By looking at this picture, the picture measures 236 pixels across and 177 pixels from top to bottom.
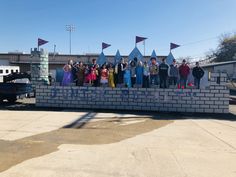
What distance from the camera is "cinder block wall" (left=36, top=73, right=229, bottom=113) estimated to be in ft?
42.0

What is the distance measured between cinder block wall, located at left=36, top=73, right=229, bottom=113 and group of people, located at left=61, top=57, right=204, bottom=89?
374 millimetres

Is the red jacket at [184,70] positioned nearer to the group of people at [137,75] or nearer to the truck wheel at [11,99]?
the group of people at [137,75]

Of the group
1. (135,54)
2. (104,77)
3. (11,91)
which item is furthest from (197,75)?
(11,91)

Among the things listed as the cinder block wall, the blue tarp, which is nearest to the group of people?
the cinder block wall

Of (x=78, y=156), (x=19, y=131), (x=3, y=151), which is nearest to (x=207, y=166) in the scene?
(x=78, y=156)

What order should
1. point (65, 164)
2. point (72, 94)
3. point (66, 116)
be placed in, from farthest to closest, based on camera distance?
point (72, 94) → point (66, 116) → point (65, 164)

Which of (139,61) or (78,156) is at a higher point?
(139,61)

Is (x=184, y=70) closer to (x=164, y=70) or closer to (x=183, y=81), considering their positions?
(x=183, y=81)

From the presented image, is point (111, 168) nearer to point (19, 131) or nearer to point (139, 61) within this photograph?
point (19, 131)

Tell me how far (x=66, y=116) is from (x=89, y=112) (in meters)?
1.33

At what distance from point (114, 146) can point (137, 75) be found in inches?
269

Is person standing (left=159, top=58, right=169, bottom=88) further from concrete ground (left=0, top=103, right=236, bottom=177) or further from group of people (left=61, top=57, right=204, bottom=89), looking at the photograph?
concrete ground (left=0, top=103, right=236, bottom=177)

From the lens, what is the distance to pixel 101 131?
28.5ft

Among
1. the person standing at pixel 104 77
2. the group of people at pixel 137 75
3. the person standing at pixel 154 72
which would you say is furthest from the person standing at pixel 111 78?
the person standing at pixel 154 72
